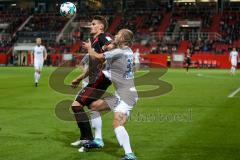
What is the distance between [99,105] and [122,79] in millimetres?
975

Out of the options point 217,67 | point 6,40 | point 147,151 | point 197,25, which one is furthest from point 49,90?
point 6,40

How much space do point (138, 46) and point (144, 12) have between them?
35.1ft

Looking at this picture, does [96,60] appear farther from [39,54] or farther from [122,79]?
[39,54]

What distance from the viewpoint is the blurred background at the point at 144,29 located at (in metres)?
55.0

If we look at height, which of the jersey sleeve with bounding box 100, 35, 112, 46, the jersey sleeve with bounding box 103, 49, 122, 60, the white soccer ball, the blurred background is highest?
the white soccer ball

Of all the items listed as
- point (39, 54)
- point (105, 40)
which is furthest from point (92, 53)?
point (39, 54)

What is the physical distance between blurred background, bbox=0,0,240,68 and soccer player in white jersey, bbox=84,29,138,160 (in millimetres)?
44000

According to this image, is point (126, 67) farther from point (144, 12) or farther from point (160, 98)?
point (144, 12)

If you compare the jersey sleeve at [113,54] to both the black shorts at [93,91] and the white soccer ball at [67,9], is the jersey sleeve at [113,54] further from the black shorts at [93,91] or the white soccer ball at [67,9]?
the white soccer ball at [67,9]

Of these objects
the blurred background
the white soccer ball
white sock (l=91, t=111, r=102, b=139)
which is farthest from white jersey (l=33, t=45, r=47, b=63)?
the blurred background

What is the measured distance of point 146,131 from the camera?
10953 mm

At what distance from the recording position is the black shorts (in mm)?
9008

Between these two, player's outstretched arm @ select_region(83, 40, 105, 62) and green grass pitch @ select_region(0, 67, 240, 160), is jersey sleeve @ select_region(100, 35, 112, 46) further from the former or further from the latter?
green grass pitch @ select_region(0, 67, 240, 160)

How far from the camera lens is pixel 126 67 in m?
8.10
